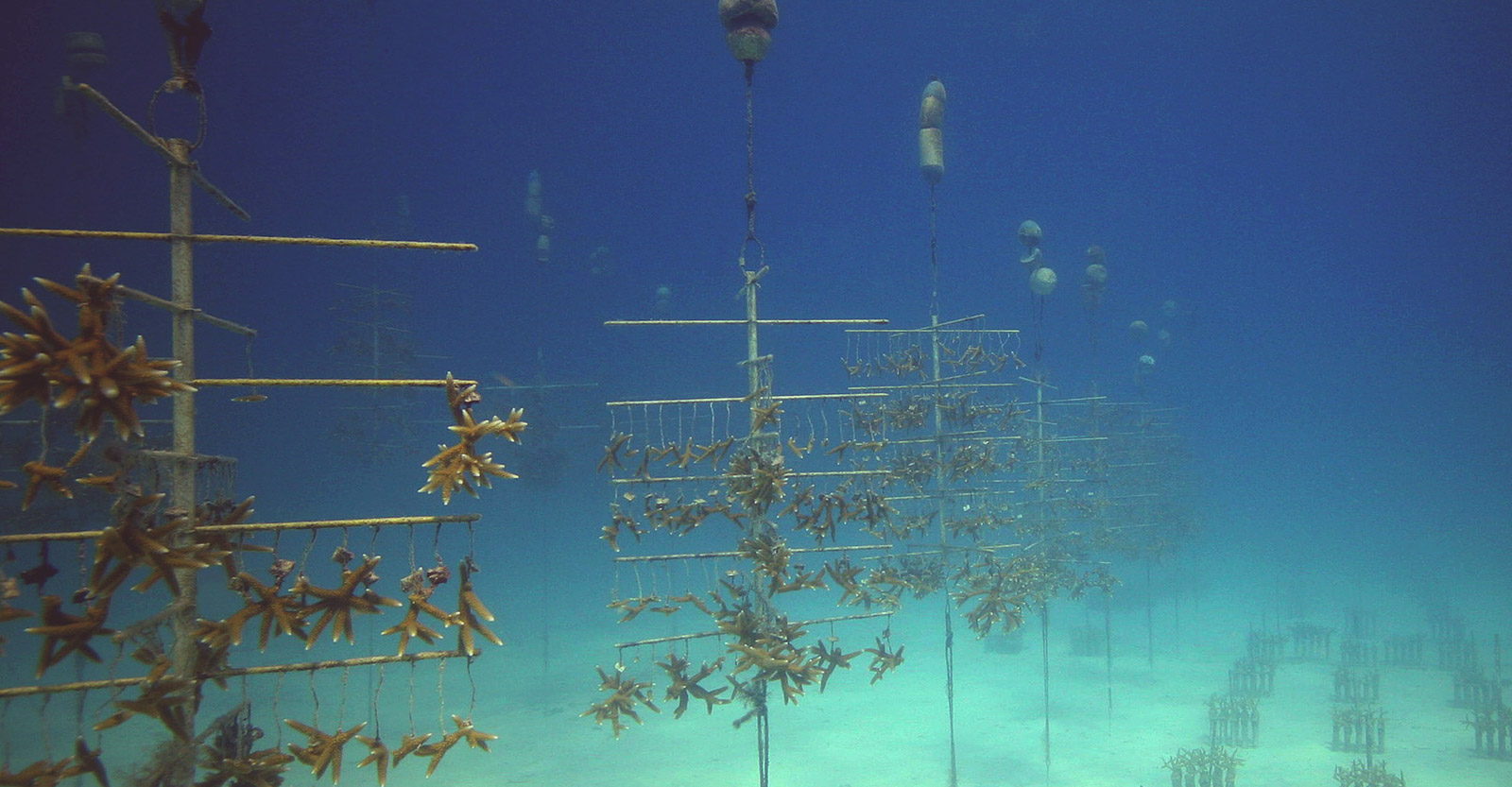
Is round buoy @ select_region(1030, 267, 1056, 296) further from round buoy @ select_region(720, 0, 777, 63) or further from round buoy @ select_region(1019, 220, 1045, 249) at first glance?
round buoy @ select_region(720, 0, 777, 63)

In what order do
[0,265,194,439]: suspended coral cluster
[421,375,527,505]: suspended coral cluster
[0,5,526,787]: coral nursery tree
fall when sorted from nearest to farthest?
[0,265,194,439]: suspended coral cluster, [0,5,526,787]: coral nursery tree, [421,375,527,505]: suspended coral cluster

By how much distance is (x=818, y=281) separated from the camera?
87.2 m

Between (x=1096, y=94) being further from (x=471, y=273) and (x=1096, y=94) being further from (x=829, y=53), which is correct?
(x=471, y=273)

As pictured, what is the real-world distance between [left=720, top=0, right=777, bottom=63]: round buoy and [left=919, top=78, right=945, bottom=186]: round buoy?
18.5ft

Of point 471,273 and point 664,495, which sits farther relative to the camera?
point 471,273

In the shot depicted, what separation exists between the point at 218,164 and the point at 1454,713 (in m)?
74.2

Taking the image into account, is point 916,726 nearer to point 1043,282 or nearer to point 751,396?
point 1043,282

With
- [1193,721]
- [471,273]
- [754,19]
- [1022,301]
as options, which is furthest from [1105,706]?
[1022,301]

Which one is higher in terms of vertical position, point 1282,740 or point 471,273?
point 471,273

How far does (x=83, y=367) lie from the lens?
4219mm

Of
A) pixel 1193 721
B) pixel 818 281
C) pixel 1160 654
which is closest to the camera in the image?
pixel 1193 721

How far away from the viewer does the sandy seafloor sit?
18859 millimetres

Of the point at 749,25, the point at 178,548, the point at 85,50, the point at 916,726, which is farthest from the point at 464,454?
Result: the point at 916,726

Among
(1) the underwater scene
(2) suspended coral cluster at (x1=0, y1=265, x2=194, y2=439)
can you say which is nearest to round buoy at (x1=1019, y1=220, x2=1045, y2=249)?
(1) the underwater scene
